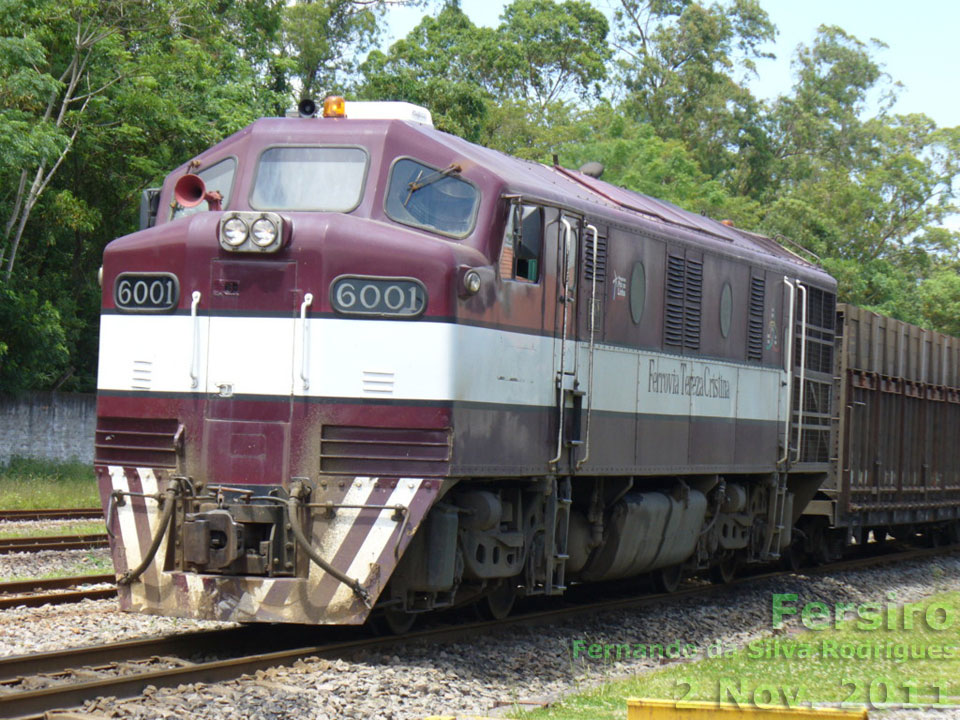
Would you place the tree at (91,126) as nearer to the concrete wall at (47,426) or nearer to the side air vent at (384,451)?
the concrete wall at (47,426)

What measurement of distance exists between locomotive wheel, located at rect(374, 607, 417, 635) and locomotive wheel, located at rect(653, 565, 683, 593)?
460cm

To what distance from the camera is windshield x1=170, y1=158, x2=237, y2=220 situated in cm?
992

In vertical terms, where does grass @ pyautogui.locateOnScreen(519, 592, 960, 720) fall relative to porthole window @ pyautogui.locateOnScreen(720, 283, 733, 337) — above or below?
below

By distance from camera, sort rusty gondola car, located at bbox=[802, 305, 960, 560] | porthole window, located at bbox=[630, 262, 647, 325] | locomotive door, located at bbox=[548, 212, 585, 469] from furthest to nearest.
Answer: rusty gondola car, located at bbox=[802, 305, 960, 560] → porthole window, located at bbox=[630, 262, 647, 325] → locomotive door, located at bbox=[548, 212, 585, 469]

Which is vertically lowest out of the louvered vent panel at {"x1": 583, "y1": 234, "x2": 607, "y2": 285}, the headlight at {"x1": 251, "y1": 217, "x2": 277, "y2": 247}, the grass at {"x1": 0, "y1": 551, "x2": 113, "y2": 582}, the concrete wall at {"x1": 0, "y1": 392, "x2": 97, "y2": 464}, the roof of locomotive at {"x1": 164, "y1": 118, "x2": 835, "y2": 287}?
the grass at {"x1": 0, "y1": 551, "x2": 113, "y2": 582}

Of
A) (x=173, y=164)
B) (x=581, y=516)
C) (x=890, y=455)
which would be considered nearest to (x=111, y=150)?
(x=173, y=164)

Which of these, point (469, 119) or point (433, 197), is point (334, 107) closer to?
point (433, 197)

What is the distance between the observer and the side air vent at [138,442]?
9.22m

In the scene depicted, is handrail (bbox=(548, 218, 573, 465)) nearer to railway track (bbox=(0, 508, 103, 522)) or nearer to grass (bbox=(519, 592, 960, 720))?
grass (bbox=(519, 592, 960, 720))

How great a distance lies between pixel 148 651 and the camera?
8.86 metres

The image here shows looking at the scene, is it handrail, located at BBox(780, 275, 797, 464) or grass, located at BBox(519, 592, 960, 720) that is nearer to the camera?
grass, located at BBox(519, 592, 960, 720)

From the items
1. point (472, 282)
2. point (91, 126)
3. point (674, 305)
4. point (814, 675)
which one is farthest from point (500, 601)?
point (91, 126)

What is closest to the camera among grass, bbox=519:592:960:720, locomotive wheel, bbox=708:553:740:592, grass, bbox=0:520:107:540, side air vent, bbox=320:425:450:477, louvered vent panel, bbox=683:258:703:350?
grass, bbox=519:592:960:720

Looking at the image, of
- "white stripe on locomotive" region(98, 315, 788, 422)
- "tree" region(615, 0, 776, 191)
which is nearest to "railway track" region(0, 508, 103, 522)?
"white stripe on locomotive" region(98, 315, 788, 422)
